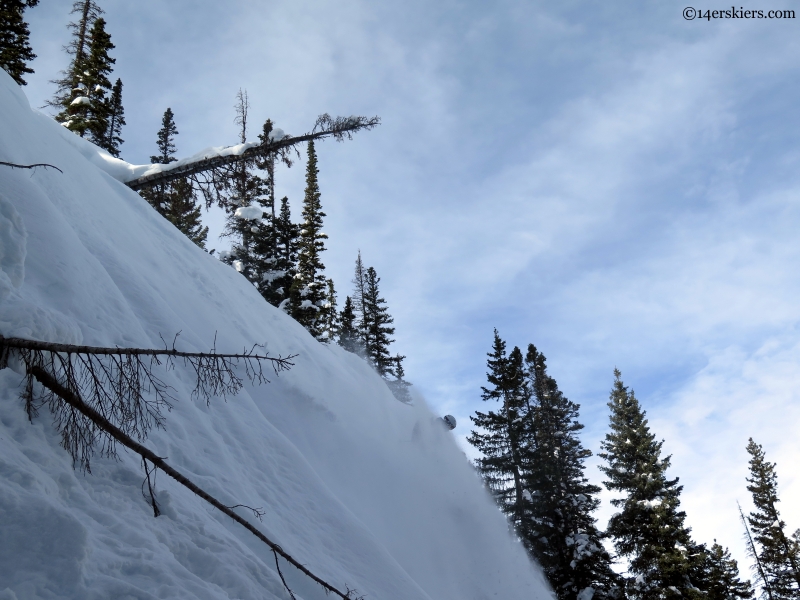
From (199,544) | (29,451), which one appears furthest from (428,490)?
(29,451)

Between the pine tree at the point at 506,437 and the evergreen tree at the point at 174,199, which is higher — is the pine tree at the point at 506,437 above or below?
below

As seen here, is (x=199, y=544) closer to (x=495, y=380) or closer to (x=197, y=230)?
(x=495, y=380)

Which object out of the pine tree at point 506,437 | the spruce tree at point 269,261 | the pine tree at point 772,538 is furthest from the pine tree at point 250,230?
the pine tree at point 772,538

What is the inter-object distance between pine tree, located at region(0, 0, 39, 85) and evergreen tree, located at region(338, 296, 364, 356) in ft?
84.6

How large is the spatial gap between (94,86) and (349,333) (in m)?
24.1

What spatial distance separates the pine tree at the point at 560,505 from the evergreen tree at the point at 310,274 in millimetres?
15281

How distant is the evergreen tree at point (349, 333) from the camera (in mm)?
38969

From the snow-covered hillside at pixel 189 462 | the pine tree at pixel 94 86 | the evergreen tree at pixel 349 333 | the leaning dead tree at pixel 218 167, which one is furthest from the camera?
the evergreen tree at pixel 349 333

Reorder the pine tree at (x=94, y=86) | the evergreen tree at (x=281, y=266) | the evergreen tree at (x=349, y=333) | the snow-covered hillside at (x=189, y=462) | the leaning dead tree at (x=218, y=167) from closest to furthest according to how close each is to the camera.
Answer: the snow-covered hillside at (x=189, y=462)
the leaning dead tree at (x=218, y=167)
the pine tree at (x=94, y=86)
the evergreen tree at (x=281, y=266)
the evergreen tree at (x=349, y=333)

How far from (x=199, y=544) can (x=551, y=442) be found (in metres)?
28.2

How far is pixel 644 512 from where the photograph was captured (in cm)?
2459

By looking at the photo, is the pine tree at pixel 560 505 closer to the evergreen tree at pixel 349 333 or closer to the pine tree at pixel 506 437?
the pine tree at pixel 506 437

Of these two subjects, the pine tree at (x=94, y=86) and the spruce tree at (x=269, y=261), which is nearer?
the pine tree at (x=94, y=86)

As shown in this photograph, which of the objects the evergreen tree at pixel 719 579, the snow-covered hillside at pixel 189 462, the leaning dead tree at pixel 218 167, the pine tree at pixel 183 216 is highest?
the pine tree at pixel 183 216
